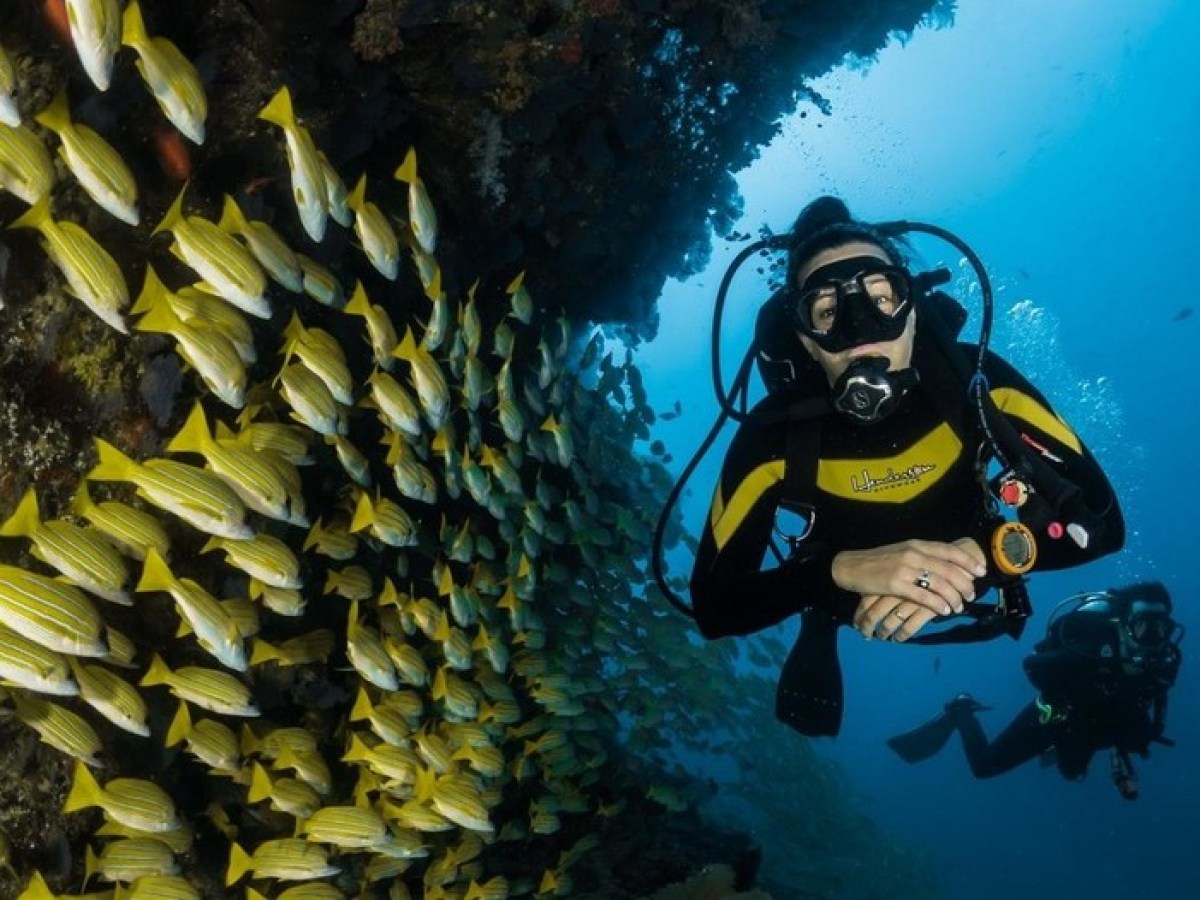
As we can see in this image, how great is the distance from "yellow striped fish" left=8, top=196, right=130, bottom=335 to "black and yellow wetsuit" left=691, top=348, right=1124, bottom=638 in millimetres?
2842

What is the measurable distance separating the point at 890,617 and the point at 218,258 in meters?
3.02

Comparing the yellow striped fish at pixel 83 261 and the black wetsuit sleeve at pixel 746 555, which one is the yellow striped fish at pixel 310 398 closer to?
the yellow striped fish at pixel 83 261

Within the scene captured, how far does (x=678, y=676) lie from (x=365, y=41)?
6.95 m

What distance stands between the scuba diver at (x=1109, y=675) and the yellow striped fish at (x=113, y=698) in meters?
9.43

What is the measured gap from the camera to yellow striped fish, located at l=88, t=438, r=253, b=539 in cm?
305

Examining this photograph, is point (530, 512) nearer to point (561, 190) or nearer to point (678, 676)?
point (561, 190)

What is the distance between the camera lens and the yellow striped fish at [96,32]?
2.58 meters

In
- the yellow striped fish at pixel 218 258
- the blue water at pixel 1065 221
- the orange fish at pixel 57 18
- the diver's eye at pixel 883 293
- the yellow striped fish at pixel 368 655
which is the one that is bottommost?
the yellow striped fish at pixel 368 655

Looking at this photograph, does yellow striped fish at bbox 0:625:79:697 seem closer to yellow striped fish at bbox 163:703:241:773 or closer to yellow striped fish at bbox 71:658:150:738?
yellow striped fish at bbox 71:658:150:738

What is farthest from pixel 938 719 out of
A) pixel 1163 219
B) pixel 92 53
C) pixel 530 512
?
pixel 1163 219

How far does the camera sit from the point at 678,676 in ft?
29.8

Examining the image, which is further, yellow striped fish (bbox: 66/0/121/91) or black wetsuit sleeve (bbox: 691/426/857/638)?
black wetsuit sleeve (bbox: 691/426/857/638)

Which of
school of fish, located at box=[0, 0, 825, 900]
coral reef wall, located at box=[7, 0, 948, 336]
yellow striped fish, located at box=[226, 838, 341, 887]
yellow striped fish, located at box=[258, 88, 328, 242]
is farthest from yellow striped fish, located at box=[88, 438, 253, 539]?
coral reef wall, located at box=[7, 0, 948, 336]

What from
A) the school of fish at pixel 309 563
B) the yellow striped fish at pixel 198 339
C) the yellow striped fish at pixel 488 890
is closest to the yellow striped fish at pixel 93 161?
the school of fish at pixel 309 563
